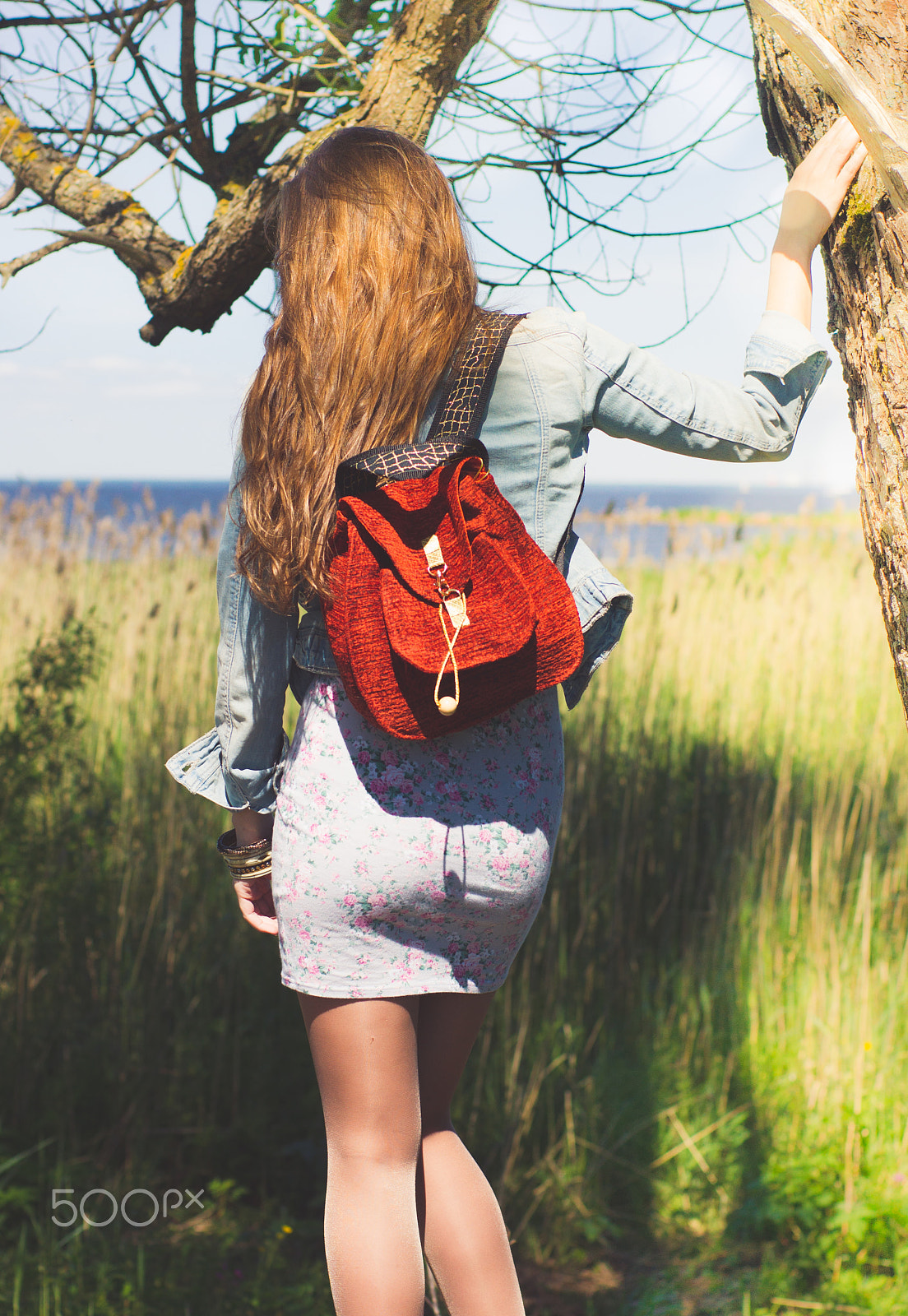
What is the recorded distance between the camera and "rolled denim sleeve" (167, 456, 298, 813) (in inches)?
47.4

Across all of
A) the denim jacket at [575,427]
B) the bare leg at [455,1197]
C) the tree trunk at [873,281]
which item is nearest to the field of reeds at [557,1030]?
the bare leg at [455,1197]

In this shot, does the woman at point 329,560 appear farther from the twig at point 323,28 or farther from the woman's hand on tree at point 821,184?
the twig at point 323,28

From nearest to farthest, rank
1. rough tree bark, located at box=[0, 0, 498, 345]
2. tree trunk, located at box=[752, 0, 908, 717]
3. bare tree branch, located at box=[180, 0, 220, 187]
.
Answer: tree trunk, located at box=[752, 0, 908, 717]
rough tree bark, located at box=[0, 0, 498, 345]
bare tree branch, located at box=[180, 0, 220, 187]

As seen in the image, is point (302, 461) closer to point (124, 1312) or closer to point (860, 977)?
point (124, 1312)

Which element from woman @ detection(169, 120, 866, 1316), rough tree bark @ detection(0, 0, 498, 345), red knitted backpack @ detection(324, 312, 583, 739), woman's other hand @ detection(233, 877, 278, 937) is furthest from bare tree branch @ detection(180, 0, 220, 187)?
woman's other hand @ detection(233, 877, 278, 937)

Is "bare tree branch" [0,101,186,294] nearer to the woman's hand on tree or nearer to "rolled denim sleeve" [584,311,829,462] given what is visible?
"rolled denim sleeve" [584,311,829,462]

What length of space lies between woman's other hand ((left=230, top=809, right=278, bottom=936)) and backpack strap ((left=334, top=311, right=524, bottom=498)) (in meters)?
0.50

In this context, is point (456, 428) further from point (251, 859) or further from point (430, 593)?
point (251, 859)

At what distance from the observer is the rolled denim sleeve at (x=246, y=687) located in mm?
1204

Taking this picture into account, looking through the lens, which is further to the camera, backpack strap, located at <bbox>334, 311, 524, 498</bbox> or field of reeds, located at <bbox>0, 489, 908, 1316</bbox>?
field of reeds, located at <bbox>0, 489, 908, 1316</bbox>

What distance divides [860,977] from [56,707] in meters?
2.36

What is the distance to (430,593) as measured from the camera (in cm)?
103

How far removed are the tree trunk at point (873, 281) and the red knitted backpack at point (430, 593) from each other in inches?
→ 15.6

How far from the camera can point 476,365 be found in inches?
43.3
